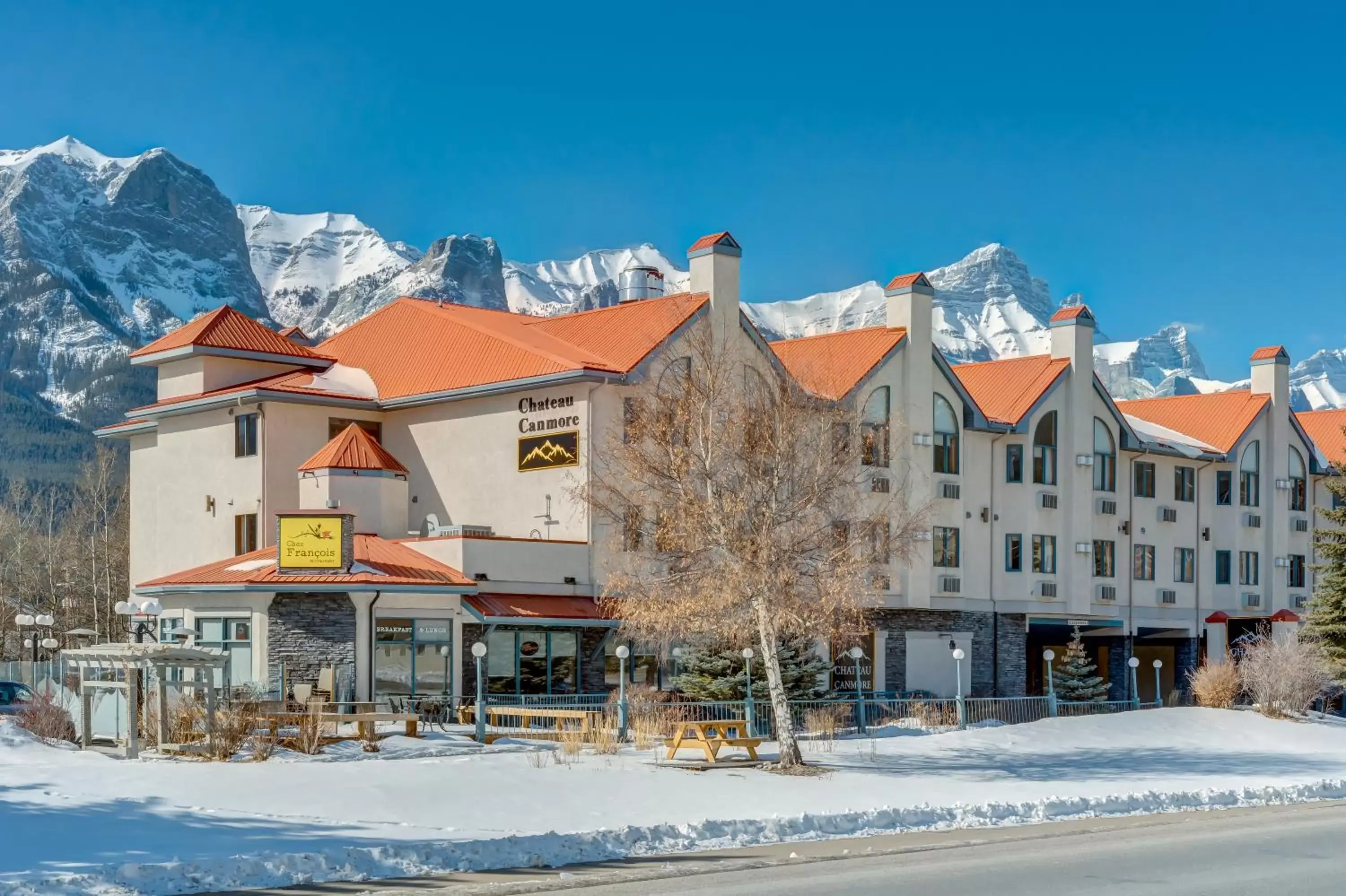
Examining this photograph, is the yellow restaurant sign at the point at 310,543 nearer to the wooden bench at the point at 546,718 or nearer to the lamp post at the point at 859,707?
the wooden bench at the point at 546,718

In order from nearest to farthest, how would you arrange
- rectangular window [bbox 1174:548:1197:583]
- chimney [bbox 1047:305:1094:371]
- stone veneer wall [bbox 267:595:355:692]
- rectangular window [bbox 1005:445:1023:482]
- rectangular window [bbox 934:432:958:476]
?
1. stone veneer wall [bbox 267:595:355:692]
2. rectangular window [bbox 934:432:958:476]
3. rectangular window [bbox 1005:445:1023:482]
4. chimney [bbox 1047:305:1094:371]
5. rectangular window [bbox 1174:548:1197:583]

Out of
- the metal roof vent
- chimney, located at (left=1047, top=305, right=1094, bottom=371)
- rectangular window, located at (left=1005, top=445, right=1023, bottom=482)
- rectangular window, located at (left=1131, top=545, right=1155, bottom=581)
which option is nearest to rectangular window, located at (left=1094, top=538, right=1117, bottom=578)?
rectangular window, located at (left=1131, top=545, right=1155, bottom=581)

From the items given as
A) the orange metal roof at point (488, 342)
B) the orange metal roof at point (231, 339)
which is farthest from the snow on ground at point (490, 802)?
the orange metal roof at point (231, 339)

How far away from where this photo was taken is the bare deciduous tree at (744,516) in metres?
31.8

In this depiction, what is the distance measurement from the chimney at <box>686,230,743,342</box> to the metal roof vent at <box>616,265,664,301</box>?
10599 mm

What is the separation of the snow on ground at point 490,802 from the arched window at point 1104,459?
20.1m

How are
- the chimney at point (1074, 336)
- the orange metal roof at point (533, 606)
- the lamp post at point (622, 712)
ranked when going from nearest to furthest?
the lamp post at point (622, 712) → the orange metal roof at point (533, 606) → the chimney at point (1074, 336)

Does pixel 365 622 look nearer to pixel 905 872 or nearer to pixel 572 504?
pixel 572 504

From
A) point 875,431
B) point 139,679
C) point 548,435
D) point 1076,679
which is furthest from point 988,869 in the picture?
point 1076,679

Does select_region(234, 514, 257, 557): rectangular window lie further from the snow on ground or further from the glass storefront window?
the snow on ground

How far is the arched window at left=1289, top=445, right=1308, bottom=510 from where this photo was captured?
65062 millimetres

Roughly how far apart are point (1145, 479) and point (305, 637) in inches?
1239

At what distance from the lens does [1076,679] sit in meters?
51.6

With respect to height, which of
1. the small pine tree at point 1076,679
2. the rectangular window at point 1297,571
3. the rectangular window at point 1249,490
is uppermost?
the rectangular window at point 1249,490
